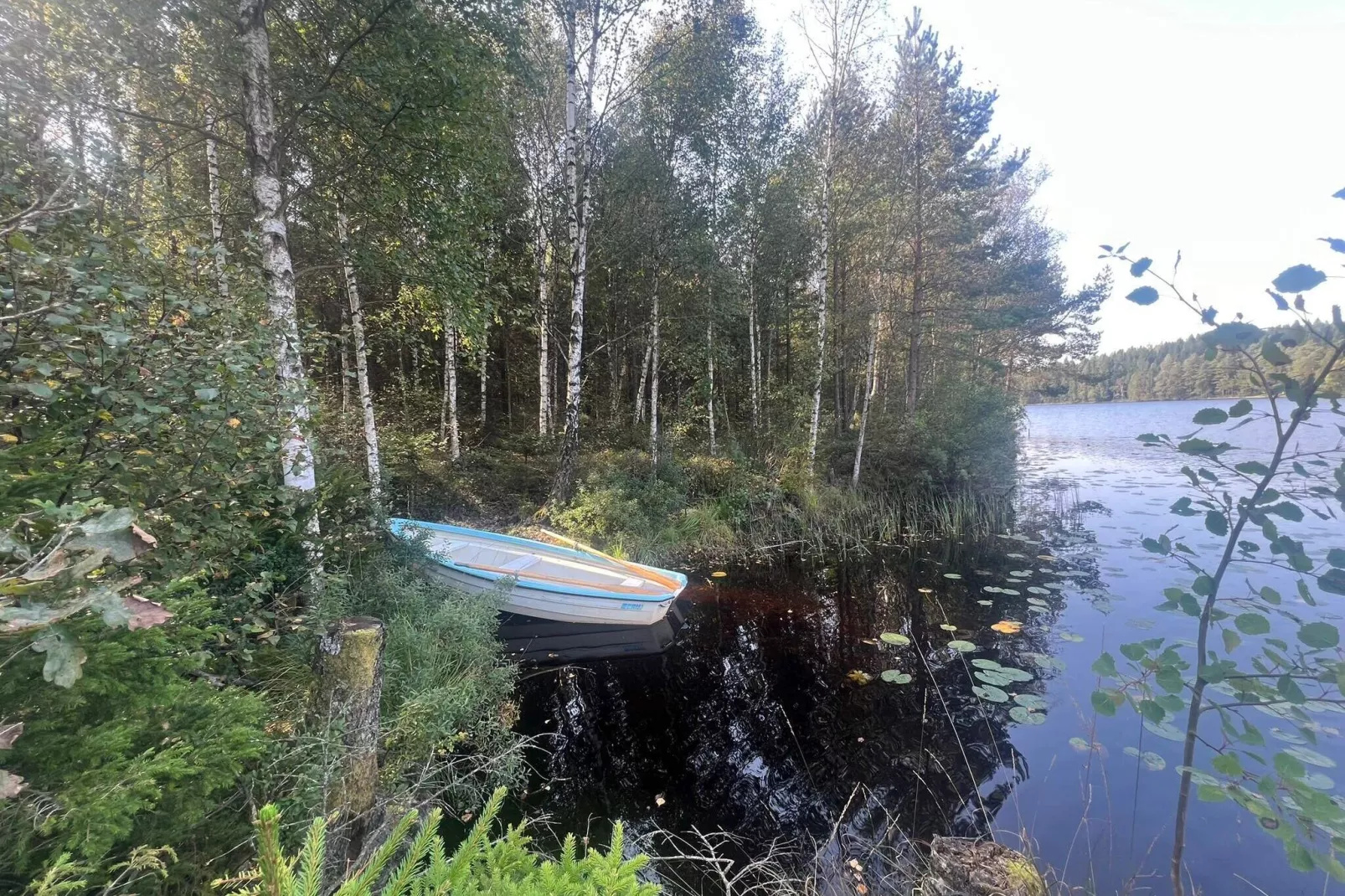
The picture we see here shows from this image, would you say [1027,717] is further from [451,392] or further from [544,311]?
[451,392]

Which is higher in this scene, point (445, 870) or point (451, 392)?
point (451, 392)

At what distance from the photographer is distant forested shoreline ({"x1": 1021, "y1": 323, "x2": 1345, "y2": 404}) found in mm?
1287

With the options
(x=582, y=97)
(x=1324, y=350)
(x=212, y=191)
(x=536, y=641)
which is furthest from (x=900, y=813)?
(x=582, y=97)

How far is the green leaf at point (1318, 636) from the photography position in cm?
123

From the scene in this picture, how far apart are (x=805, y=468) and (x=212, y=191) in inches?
387

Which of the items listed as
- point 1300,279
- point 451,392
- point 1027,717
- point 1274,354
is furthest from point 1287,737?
point 451,392

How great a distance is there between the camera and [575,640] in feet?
17.6

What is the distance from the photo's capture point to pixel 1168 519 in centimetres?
877

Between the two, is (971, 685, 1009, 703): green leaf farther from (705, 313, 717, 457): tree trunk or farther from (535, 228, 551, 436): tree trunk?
(535, 228, 551, 436): tree trunk

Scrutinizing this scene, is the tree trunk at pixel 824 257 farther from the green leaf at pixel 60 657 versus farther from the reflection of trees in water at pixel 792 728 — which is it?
the green leaf at pixel 60 657

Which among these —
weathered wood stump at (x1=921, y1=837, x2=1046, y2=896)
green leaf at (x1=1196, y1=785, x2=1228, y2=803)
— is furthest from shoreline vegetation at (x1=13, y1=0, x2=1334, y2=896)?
green leaf at (x1=1196, y1=785, x2=1228, y2=803)

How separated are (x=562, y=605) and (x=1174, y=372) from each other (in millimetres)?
51748

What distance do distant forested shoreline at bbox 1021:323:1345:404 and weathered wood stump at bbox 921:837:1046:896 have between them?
5.23 feet

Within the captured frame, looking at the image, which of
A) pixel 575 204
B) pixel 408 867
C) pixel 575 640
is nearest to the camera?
pixel 408 867
